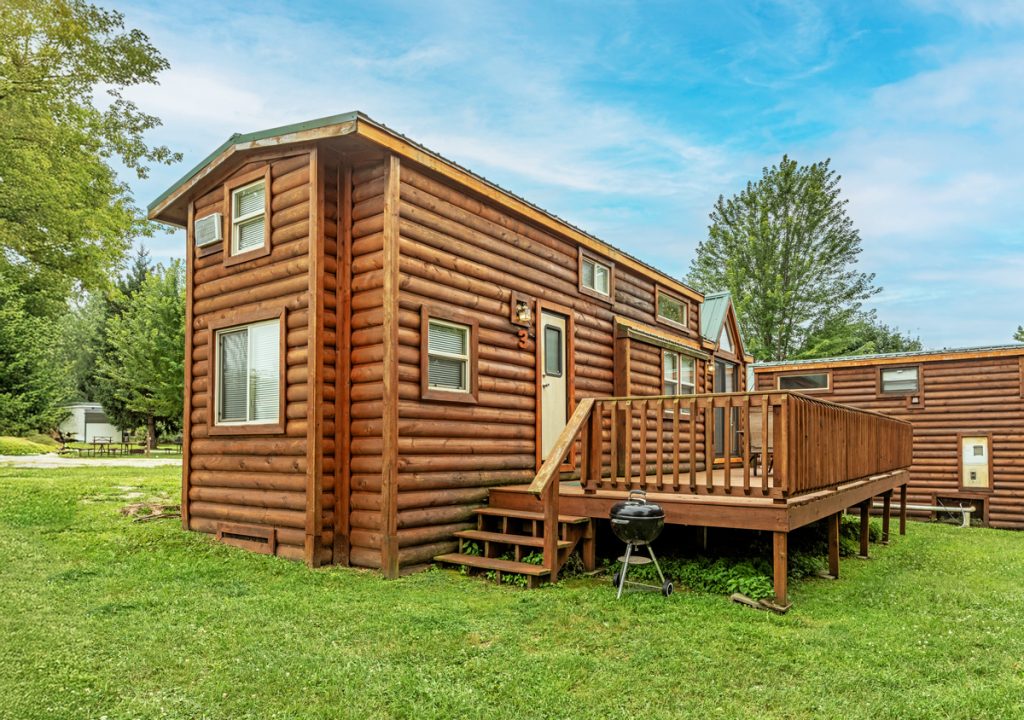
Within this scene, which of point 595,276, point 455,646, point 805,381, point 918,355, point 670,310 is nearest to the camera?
point 455,646

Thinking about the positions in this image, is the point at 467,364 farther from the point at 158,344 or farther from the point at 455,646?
the point at 158,344

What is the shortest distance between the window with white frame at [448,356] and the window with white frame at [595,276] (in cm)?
310

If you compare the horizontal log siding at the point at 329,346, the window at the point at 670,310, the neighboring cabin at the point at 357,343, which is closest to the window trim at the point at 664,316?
the window at the point at 670,310

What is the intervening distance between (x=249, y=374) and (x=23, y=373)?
952 inches

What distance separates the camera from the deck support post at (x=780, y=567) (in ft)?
20.1

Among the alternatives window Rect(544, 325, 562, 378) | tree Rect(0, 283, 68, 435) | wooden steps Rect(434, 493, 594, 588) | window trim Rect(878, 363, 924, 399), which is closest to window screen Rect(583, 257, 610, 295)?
window Rect(544, 325, 562, 378)

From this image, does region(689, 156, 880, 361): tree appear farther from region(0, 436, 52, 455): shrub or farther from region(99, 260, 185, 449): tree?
region(0, 436, 52, 455): shrub

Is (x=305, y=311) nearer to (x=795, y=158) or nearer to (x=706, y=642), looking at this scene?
(x=706, y=642)

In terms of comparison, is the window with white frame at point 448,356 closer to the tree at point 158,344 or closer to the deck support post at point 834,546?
the deck support post at point 834,546

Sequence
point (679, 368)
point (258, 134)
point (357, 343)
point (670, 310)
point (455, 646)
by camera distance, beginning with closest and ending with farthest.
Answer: point (455, 646)
point (357, 343)
point (258, 134)
point (679, 368)
point (670, 310)

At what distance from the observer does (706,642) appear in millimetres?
5008

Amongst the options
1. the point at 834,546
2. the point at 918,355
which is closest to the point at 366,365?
the point at 834,546

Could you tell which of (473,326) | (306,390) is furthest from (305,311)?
(473,326)

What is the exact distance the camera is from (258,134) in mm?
8031
